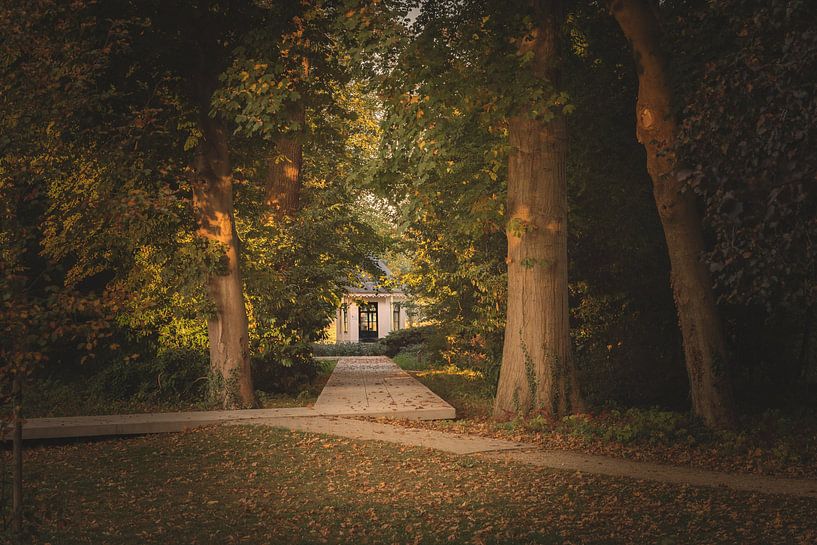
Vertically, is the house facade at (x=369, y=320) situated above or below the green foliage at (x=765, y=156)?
above

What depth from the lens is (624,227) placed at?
14891 millimetres

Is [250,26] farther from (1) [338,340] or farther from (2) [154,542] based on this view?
(1) [338,340]

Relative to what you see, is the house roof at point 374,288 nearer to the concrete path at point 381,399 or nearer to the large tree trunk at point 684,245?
the concrete path at point 381,399

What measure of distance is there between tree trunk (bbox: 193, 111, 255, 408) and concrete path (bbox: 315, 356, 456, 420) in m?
1.60

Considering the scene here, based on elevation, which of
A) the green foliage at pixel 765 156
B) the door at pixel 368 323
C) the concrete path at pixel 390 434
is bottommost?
the concrete path at pixel 390 434

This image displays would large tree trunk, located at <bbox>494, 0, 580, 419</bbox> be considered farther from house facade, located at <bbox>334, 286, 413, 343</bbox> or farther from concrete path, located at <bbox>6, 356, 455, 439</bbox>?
house facade, located at <bbox>334, 286, 413, 343</bbox>

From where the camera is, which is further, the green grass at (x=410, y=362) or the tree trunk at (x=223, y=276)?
the green grass at (x=410, y=362)

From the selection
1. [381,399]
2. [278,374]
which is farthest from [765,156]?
[278,374]

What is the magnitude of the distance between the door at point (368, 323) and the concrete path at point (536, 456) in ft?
120

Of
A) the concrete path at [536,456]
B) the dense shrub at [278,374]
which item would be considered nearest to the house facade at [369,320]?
the dense shrub at [278,374]

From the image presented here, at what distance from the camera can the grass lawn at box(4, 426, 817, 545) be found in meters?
6.64

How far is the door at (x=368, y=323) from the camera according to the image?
1943 inches

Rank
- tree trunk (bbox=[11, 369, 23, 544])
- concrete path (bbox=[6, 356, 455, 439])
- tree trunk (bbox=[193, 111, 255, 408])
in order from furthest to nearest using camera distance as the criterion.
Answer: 1. tree trunk (bbox=[193, 111, 255, 408])
2. concrete path (bbox=[6, 356, 455, 439])
3. tree trunk (bbox=[11, 369, 23, 544])

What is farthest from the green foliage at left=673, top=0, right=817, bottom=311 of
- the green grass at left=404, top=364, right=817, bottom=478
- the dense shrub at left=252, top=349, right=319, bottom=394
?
the dense shrub at left=252, top=349, right=319, bottom=394
